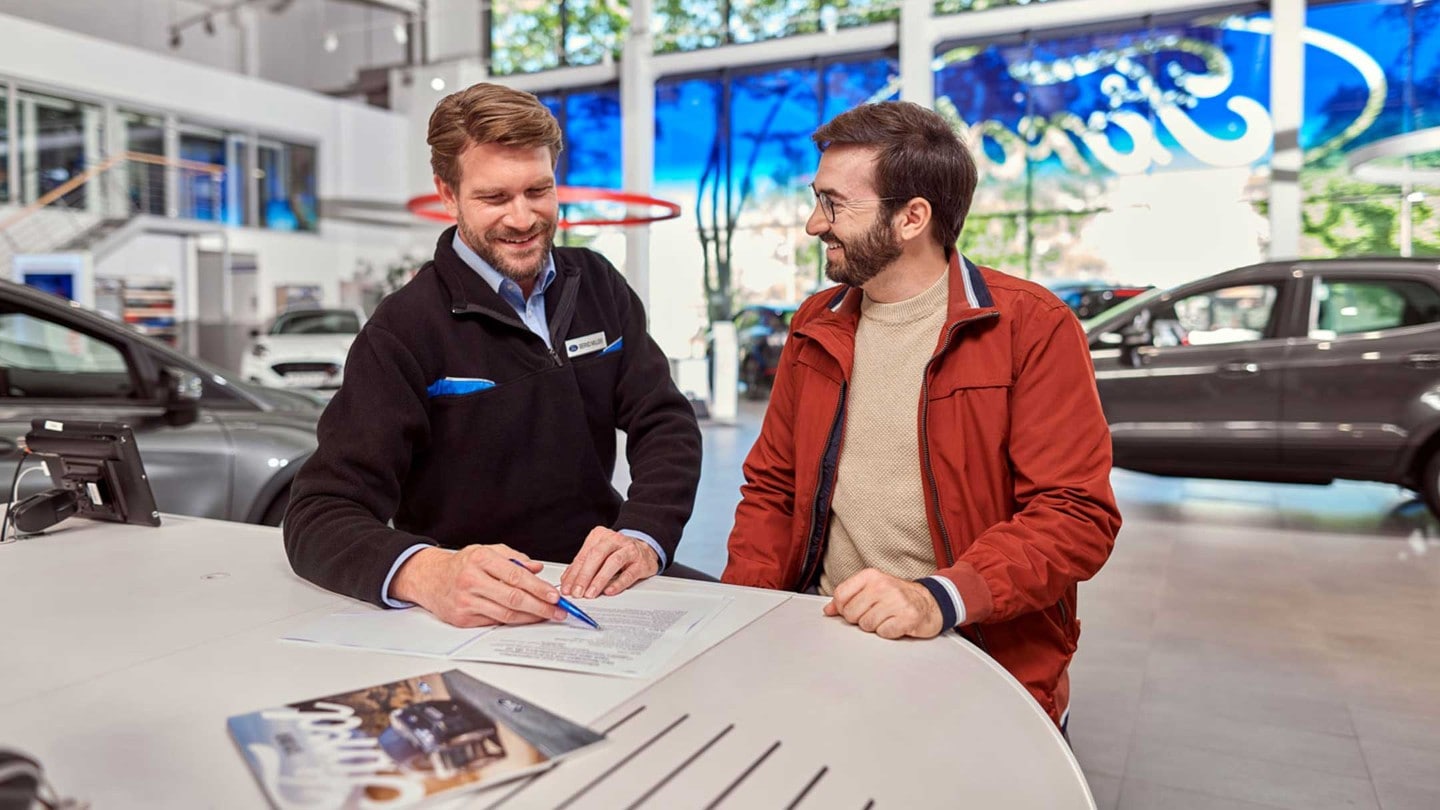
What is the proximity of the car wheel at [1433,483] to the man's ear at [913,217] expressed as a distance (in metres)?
4.68

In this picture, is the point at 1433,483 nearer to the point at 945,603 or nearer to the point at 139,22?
the point at 945,603

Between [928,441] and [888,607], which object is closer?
[888,607]

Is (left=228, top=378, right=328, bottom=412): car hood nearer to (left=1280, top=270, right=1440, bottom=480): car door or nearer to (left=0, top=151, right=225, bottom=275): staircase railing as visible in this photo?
(left=1280, top=270, right=1440, bottom=480): car door

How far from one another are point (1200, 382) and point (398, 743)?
Answer: 5.47 meters

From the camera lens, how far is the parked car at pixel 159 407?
324cm

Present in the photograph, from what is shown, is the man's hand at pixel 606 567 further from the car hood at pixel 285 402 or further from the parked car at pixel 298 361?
the parked car at pixel 298 361

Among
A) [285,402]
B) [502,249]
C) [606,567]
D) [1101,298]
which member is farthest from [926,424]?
[1101,298]

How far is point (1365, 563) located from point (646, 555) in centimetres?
424

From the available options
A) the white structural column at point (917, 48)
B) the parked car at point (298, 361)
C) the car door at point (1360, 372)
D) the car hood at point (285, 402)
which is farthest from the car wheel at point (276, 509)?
the white structural column at point (917, 48)

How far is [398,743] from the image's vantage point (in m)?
0.91

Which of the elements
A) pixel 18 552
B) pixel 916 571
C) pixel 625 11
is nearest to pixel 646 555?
pixel 916 571

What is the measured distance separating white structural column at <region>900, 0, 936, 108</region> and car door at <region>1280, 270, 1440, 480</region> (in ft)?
23.5

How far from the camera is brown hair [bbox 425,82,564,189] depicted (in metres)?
1.65

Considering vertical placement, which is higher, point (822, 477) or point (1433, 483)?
point (822, 477)
